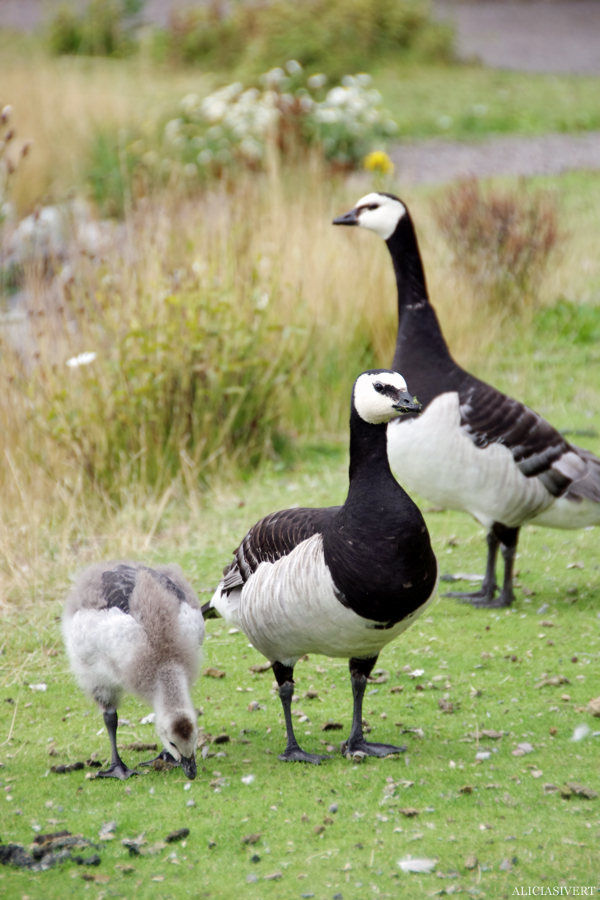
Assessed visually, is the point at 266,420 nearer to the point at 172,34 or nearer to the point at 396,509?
the point at 396,509

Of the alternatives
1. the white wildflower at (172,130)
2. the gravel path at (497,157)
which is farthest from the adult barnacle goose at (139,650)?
the gravel path at (497,157)

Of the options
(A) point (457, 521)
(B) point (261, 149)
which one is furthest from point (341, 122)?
(A) point (457, 521)

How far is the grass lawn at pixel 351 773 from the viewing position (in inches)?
141

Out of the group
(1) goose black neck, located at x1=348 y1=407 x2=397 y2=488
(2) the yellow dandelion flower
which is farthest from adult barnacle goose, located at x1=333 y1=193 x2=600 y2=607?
(2) the yellow dandelion flower

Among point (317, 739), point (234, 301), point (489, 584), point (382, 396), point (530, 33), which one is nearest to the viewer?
point (382, 396)

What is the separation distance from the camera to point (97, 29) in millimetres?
24625

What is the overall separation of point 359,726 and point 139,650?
107 cm

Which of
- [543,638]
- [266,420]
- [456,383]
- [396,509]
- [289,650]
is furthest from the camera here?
[266,420]

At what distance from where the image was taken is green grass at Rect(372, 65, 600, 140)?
69.8 feet

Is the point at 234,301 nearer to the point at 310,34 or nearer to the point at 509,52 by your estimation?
the point at 310,34

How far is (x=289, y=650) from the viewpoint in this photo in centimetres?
439

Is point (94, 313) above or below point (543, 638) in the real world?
above

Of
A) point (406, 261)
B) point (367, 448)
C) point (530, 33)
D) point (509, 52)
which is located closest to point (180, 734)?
point (367, 448)

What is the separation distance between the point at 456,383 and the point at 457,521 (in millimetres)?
2211
